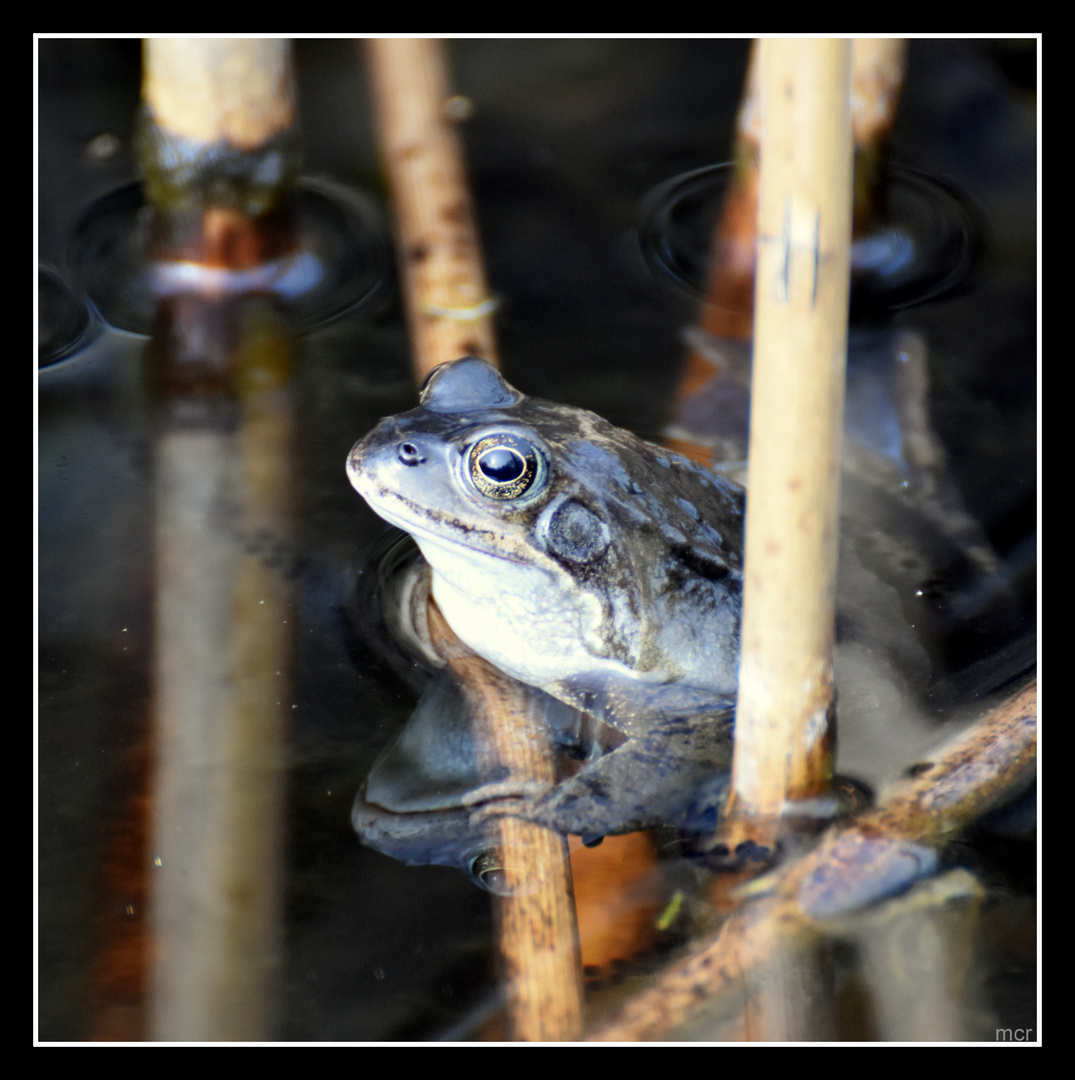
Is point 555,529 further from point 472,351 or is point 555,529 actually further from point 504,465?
point 472,351

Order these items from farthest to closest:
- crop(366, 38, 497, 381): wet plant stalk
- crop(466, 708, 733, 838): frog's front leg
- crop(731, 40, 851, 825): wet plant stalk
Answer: crop(366, 38, 497, 381): wet plant stalk → crop(466, 708, 733, 838): frog's front leg → crop(731, 40, 851, 825): wet plant stalk

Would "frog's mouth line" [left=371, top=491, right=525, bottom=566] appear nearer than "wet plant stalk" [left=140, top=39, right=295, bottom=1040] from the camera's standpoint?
No

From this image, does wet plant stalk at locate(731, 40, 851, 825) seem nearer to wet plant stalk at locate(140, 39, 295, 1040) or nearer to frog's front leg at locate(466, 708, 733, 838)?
frog's front leg at locate(466, 708, 733, 838)

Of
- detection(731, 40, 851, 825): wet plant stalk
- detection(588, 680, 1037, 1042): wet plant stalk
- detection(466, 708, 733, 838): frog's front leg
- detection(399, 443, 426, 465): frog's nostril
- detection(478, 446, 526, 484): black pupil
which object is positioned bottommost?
detection(588, 680, 1037, 1042): wet plant stalk

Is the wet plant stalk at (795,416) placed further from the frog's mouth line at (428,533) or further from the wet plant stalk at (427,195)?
the wet plant stalk at (427,195)

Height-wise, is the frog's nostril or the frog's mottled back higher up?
the frog's nostril

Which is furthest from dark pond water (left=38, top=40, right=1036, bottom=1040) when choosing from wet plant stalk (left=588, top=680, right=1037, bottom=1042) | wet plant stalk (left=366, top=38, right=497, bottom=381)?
Answer: wet plant stalk (left=366, top=38, right=497, bottom=381)

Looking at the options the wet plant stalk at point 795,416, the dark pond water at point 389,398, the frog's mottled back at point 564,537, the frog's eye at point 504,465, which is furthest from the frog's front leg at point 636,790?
the frog's eye at point 504,465

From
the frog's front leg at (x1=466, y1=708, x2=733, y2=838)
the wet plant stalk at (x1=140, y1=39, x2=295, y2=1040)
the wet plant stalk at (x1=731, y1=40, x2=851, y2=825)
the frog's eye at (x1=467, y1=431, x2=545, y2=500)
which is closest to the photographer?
the wet plant stalk at (x1=731, y1=40, x2=851, y2=825)
